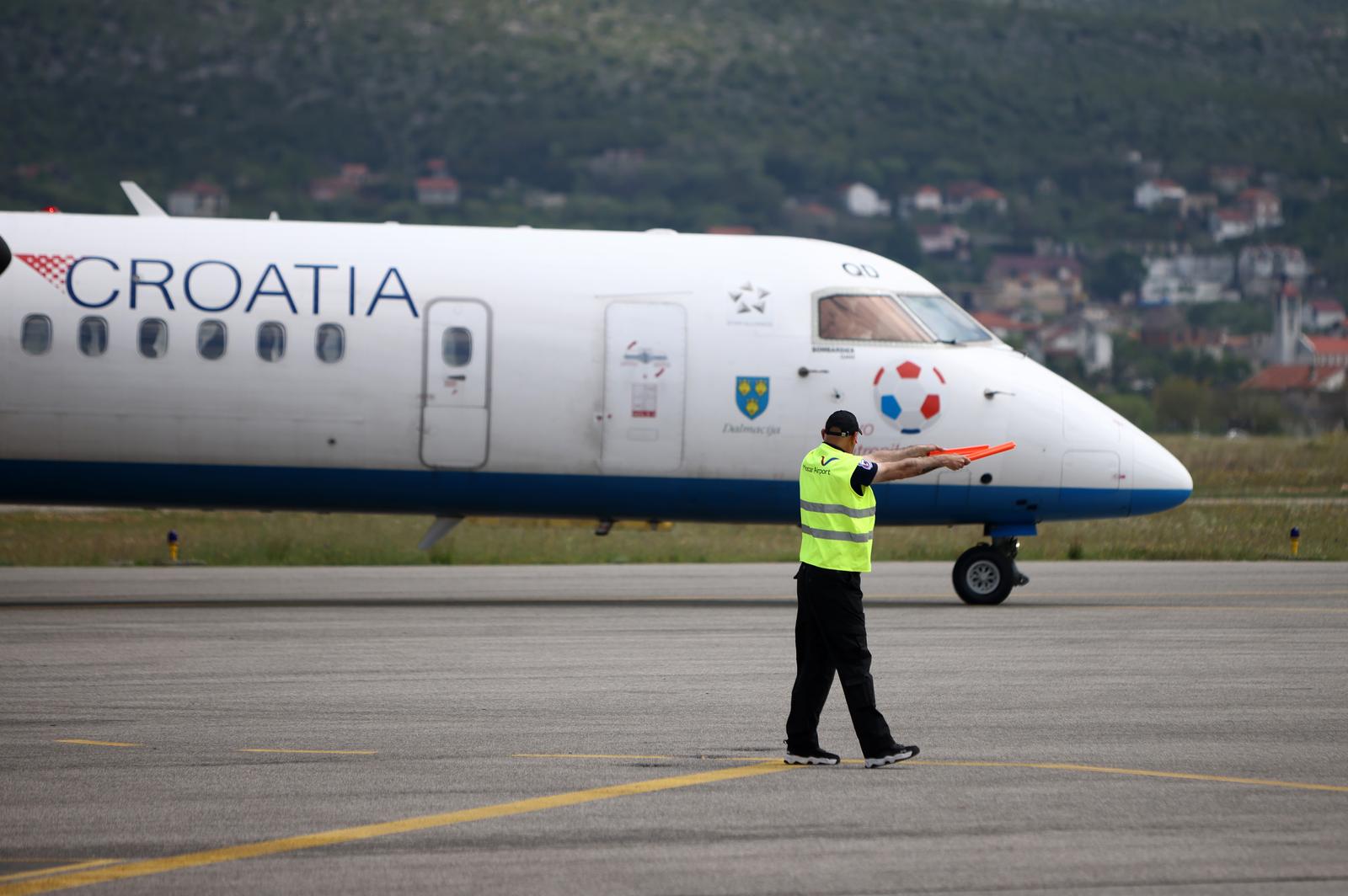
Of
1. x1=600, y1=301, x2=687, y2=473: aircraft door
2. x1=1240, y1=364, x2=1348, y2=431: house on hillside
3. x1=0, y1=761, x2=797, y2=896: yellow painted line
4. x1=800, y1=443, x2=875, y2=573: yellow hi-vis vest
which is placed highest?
x1=1240, y1=364, x2=1348, y2=431: house on hillside

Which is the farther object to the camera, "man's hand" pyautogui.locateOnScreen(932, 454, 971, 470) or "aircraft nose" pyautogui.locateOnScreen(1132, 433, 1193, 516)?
"aircraft nose" pyautogui.locateOnScreen(1132, 433, 1193, 516)

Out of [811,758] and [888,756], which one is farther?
[811,758]

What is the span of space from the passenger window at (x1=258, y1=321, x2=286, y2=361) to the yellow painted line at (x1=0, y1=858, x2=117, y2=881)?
41.3 ft

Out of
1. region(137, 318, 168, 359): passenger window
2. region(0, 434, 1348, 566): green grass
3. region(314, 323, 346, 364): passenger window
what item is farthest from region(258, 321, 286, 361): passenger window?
region(0, 434, 1348, 566): green grass

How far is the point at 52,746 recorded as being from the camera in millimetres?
11289

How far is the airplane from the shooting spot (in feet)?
67.7

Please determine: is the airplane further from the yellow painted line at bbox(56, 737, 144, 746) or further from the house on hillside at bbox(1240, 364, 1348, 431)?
the house on hillside at bbox(1240, 364, 1348, 431)

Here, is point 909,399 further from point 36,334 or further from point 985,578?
point 36,334

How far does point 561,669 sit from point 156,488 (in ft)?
25.1

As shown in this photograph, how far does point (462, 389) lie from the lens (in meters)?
20.8

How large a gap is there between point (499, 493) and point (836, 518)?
10085 mm

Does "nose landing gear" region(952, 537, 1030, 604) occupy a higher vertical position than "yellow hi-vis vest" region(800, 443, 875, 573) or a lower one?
lower

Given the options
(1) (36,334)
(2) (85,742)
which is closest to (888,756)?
(2) (85,742)

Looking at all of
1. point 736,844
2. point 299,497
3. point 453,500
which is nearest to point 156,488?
point 299,497
